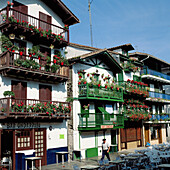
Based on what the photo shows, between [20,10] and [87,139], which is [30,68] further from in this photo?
[87,139]

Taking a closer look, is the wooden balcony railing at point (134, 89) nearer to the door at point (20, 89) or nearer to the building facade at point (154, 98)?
the building facade at point (154, 98)

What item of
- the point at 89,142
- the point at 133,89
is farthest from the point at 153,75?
the point at 89,142

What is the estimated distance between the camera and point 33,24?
20.5 meters

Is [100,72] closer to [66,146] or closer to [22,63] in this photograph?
[66,146]

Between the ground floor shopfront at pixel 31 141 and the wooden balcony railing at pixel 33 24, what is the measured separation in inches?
269

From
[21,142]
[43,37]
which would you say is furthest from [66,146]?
[43,37]

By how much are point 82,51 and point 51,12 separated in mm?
5784

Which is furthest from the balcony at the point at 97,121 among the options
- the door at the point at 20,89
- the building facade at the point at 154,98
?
the building facade at the point at 154,98

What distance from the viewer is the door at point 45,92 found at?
2080 centimetres

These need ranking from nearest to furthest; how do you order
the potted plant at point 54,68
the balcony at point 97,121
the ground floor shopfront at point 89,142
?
the potted plant at point 54,68 → the ground floor shopfront at point 89,142 → the balcony at point 97,121

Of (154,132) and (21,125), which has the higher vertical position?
(21,125)

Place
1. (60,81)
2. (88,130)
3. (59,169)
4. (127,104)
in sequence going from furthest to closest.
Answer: (127,104)
(88,130)
(60,81)
(59,169)

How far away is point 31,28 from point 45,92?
505 cm

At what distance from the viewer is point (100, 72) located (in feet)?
90.1
